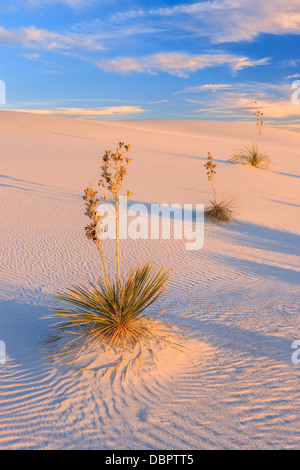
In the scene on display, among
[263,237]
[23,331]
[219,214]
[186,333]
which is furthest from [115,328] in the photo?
[219,214]

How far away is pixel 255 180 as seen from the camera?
13789 millimetres

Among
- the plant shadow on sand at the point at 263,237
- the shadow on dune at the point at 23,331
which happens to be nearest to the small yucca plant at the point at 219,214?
the plant shadow on sand at the point at 263,237

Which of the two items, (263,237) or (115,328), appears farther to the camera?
(263,237)

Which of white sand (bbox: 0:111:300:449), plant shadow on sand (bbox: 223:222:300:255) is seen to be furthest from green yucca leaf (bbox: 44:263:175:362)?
plant shadow on sand (bbox: 223:222:300:255)

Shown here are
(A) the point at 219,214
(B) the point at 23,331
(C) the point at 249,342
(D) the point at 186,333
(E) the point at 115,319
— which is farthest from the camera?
(A) the point at 219,214

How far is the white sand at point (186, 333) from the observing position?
2770 mm

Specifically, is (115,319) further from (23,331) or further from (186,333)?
(23,331)

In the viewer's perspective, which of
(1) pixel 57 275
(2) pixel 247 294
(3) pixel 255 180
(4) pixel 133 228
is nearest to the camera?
(2) pixel 247 294

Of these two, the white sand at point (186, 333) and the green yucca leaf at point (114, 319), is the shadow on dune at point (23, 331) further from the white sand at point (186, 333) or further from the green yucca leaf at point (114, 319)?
the green yucca leaf at point (114, 319)

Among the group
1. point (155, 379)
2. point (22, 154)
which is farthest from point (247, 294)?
point (22, 154)

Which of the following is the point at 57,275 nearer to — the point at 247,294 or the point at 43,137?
the point at 247,294

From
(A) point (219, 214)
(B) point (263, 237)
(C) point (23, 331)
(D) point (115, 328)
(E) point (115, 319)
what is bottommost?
(C) point (23, 331)

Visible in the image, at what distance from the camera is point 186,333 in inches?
168

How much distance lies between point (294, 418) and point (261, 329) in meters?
1.49
